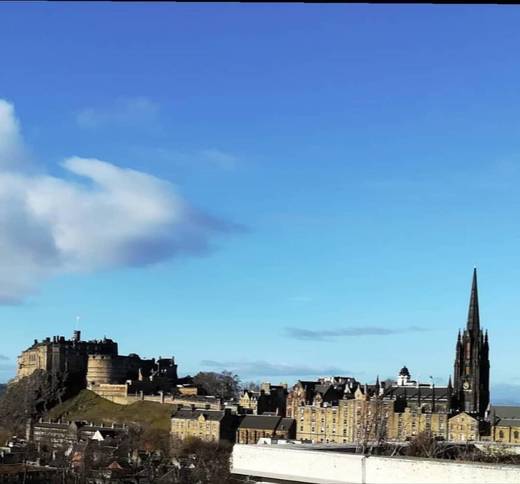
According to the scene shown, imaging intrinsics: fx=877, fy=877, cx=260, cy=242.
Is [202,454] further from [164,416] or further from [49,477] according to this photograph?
[164,416]

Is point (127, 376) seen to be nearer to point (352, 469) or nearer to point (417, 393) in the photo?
point (417, 393)

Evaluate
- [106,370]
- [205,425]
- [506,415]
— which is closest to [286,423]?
[205,425]

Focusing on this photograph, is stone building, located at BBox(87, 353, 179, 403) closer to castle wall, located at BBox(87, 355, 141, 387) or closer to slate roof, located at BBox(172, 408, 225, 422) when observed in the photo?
castle wall, located at BBox(87, 355, 141, 387)

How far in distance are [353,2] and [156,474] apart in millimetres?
82586

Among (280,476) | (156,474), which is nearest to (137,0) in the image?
(280,476)

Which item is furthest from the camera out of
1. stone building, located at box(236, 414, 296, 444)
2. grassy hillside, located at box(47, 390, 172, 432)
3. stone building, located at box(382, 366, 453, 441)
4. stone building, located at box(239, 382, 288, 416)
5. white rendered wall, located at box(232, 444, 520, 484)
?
grassy hillside, located at box(47, 390, 172, 432)

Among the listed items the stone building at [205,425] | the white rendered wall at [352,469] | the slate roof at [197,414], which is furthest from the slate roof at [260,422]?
the white rendered wall at [352,469]

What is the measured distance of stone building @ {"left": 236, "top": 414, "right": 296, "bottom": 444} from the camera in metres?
92.8

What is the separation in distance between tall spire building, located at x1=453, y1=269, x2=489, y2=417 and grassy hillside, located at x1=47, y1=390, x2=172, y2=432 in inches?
1389

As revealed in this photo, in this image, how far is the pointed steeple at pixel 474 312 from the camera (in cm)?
9450

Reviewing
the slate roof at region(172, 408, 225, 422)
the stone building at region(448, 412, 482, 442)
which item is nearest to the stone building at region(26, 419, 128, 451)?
the slate roof at region(172, 408, 225, 422)

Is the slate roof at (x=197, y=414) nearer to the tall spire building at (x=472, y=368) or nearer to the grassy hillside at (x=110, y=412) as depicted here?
the grassy hillside at (x=110, y=412)

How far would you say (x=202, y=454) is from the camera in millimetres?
87250

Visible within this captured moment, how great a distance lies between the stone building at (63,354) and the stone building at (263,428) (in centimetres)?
4343
